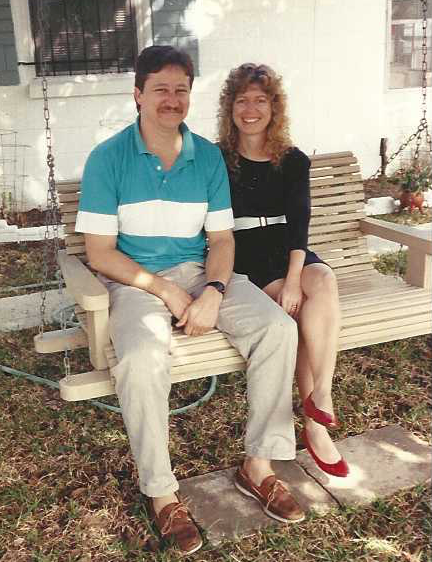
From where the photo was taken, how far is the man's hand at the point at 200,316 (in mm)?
2480

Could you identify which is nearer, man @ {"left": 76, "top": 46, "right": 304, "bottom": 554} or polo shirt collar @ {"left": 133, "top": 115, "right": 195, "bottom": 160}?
man @ {"left": 76, "top": 46, "right": 304, "bottom": 554}

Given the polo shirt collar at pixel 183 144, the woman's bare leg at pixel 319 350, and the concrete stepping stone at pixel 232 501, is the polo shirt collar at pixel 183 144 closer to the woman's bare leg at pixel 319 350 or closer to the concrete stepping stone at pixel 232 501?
the woman's bare leg at pixel 319 350

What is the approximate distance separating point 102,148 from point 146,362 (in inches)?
34.8

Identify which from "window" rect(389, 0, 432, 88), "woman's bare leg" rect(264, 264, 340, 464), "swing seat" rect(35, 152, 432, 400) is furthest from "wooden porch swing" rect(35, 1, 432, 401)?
"window" rect(389, 0, 432, 88)

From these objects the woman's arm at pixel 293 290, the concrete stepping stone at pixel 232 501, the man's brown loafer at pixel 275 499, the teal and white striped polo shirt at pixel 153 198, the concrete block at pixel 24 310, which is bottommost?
the concrete stepping stone at pixel 232 501

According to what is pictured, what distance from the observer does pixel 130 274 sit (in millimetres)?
2561

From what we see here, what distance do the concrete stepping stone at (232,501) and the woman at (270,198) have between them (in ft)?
0.66

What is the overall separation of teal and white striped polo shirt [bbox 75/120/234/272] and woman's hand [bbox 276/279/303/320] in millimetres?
351

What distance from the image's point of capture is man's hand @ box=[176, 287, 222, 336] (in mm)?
2480

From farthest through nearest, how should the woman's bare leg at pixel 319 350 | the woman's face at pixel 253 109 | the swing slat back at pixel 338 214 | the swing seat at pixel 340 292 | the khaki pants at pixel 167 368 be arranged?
the swing slat back at pixel 338 214 → the woman's face at pixel 253 109 → the woman's bare leg at pixel 319 350 → the swing seat at pixel 340 292 → the khaki pants at pixel 167 368

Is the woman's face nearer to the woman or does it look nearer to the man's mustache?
the woman

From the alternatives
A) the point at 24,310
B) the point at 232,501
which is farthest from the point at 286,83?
the point at 232,501

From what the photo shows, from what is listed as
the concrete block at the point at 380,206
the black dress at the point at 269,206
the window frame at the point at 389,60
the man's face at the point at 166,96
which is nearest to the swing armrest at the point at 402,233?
the black dress at the point at 269,206

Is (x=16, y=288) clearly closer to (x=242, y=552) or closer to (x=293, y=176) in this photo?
(x=293, y=176)
